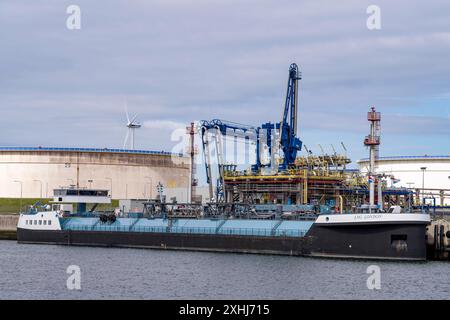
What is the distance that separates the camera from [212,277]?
63.5 metres

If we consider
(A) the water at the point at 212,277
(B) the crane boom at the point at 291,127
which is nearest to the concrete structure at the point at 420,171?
(B) the crane boom at the point at 291,127

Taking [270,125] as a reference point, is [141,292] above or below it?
below

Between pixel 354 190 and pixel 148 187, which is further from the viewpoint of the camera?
pixel 148 187

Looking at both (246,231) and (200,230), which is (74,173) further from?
(246,231)

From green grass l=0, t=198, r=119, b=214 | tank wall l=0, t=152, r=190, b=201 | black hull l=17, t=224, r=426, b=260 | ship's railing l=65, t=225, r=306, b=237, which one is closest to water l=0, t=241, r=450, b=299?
black hull l=17, t=224, r=426, b=260

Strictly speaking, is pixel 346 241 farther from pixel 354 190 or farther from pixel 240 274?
pixel 354 190

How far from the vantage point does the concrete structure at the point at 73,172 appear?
160 metres

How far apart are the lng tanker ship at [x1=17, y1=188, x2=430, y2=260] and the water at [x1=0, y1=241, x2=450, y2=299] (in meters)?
2.65

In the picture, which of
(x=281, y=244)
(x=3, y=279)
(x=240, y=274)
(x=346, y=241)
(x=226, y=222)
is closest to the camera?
(x=3, y=279)

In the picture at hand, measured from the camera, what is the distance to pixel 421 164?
484ft

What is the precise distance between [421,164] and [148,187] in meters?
53.7

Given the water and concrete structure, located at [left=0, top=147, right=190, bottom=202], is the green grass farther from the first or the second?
the water

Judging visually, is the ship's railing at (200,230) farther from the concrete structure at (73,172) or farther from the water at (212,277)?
the concrete structure at (73,172)
